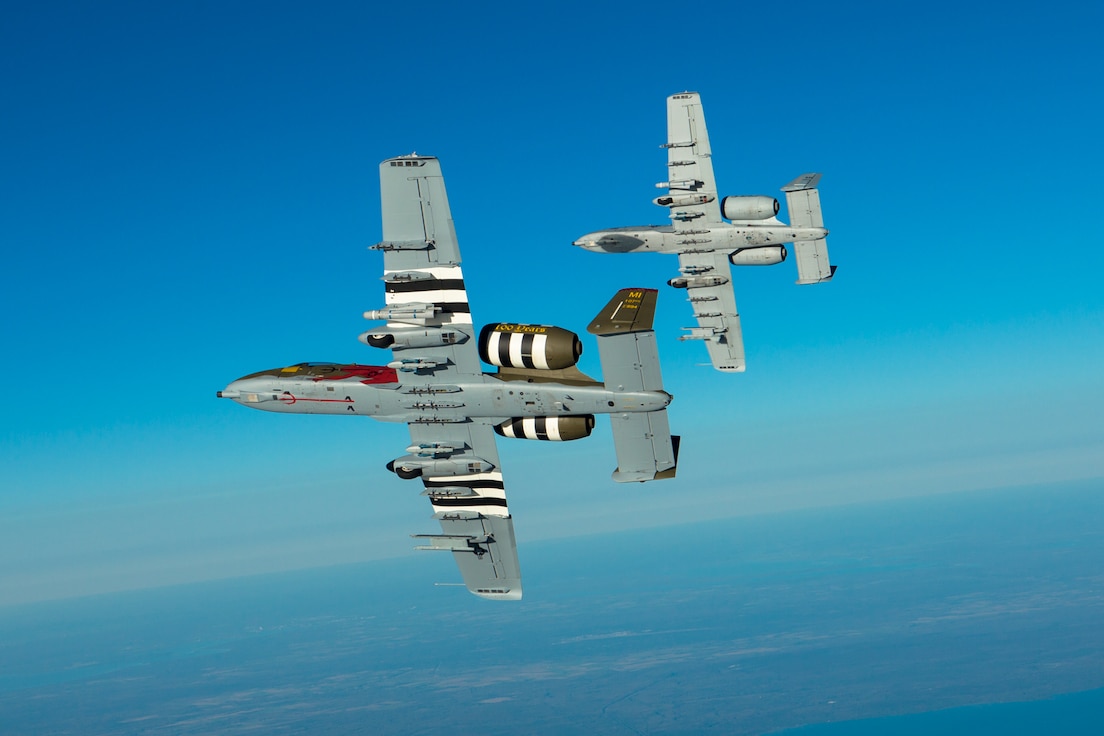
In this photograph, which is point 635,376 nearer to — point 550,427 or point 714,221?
point 550,427

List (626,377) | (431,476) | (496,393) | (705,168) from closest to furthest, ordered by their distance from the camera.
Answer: (626,377), (496,393), (431,476), (705,168)

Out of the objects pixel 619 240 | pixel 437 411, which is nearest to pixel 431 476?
pixel 437 411

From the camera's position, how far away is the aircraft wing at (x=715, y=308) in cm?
6384

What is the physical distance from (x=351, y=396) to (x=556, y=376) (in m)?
10.3

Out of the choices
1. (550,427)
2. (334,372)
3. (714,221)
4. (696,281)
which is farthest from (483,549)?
(714,221)

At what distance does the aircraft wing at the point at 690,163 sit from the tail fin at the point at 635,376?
2383cm

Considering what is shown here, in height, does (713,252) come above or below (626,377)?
above

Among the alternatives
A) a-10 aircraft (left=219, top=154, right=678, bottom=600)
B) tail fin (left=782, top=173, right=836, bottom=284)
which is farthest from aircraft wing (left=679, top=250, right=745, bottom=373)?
a-10 aircraft (left=219, top=154, right=678, bottom=600)

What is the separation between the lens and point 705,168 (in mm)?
61406

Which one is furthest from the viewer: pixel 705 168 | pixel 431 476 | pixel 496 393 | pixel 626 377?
pixel 705 168

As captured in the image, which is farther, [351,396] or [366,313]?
[351,396]

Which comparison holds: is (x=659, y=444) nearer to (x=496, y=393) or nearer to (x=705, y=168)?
(x=496, y=393)

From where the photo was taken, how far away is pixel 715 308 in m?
65.6

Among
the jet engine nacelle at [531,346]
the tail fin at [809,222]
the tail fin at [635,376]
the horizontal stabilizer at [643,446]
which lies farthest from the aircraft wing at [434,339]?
the tail fin at [809,222]
